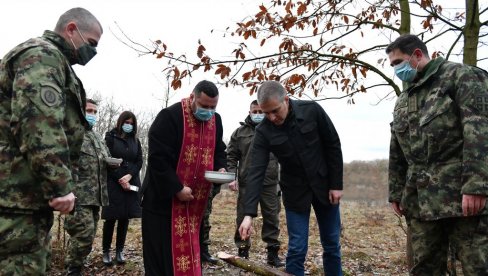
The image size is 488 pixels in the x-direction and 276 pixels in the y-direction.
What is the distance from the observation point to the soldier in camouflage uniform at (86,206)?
18.0ft

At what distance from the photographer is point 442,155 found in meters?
3.41

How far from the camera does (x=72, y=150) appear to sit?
3.06 meters

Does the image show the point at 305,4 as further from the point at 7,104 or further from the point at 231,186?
the point at 7,104

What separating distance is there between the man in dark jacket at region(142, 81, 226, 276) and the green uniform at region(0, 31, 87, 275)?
1.41 m

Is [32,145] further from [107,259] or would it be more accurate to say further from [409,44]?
[107,259]

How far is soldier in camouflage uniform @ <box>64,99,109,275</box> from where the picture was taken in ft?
18.0

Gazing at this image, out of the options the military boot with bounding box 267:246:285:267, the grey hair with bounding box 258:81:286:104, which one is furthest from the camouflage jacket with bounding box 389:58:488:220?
the military boot with bounding box 267:246:285:267

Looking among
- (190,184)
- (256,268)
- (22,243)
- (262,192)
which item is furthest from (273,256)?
(22,243)

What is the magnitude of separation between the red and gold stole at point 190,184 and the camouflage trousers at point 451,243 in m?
2.07

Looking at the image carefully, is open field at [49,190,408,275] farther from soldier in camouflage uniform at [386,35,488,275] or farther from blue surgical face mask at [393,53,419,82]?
blue surgical face mask at [393,53,419,82]

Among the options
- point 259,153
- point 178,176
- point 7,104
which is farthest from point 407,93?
point 7,104

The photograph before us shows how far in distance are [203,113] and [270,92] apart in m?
0.72

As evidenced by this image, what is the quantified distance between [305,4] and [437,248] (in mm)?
3179

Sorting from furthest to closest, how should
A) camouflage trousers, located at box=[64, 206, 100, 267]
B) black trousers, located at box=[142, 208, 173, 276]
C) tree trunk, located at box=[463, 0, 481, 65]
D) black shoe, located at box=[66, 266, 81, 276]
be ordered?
black shoe, located at box=[66, 266, 81, 276] → camouflage trousers, located at box=[64, 206, 100, 267] → tree trunk, located at box=[463, 0, 481, 65] → black trousers, located at box=[142, 208, 173, 276]
